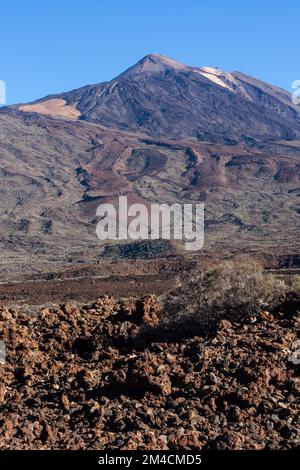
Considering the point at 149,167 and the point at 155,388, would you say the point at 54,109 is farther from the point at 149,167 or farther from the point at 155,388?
the point at 155,388

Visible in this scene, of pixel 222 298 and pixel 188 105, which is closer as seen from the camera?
pixel 222 298

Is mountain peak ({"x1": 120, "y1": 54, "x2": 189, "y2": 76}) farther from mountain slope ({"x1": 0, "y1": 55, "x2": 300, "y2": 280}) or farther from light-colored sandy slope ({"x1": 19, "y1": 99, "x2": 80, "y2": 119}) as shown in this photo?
light-colored sandy slope ({"x1": 19, "y1": 99, "x2": 80, "y2": 119})

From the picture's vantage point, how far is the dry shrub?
347 inches

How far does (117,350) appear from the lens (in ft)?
28.0

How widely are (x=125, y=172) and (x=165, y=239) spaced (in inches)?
1160

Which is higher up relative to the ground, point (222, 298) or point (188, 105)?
point (188, 105)

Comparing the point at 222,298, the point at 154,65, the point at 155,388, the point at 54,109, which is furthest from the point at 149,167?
the point at 154,65

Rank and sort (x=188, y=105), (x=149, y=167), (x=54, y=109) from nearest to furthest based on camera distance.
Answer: (x=149, y=167) < (x=188, y=105) < (x=54, y=109)

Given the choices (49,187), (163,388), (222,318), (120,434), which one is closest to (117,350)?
(222,318)

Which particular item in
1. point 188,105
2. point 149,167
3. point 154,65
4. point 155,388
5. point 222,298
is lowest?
point 155,388

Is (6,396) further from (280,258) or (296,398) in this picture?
(280,258)

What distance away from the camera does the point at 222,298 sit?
8938 mm

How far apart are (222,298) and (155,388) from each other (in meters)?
2.53

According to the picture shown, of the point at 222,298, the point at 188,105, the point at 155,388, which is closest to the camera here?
the point at 155,388
